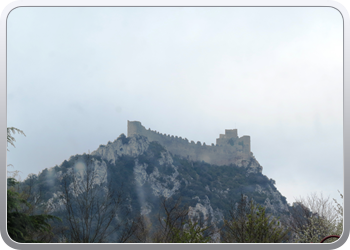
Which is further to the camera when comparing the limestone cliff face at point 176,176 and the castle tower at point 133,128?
the castle tower at point 133,128

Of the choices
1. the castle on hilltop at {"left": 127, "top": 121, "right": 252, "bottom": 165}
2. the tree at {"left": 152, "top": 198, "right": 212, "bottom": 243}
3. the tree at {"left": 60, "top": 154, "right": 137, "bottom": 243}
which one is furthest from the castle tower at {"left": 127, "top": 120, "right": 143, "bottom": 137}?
the tree at {"left": 152, "top": 198, "right": 212, "bottom": 243}

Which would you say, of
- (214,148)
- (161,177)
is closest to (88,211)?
(161,177)

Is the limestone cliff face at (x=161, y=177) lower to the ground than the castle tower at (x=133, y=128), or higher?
lower

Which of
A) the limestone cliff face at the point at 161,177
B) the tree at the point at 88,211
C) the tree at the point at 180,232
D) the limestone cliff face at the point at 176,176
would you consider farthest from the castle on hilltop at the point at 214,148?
the tree at the point at 180,232

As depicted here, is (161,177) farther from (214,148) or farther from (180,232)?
(180,232)

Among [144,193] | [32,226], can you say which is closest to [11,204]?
[32,226]

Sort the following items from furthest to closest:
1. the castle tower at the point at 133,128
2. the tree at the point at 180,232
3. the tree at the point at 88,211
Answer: the castle tower at the point at 133,128, the tree at the point at 88,211, the tree at the point at 180,232

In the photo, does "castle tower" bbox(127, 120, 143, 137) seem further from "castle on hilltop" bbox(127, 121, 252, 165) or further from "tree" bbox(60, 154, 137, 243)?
"tree" bbox(60, 154, 137, 243)

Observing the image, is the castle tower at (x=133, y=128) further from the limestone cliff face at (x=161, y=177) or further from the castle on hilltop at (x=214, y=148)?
the castle on hilltop at (x=214, y=148)

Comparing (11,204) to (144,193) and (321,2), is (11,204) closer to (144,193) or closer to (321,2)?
(321,2)
